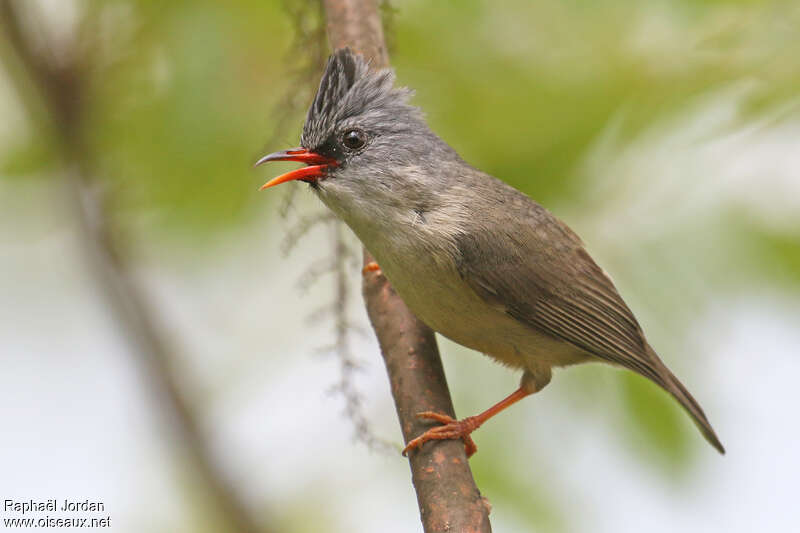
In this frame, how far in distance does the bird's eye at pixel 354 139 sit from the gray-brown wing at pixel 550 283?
1.87 ft

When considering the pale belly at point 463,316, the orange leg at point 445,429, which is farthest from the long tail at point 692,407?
the orange leg at point 445,429

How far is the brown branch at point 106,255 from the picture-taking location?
3.31 metres

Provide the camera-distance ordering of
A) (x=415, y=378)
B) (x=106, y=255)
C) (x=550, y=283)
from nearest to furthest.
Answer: (x=415, y=378) < (x=106, y=255) < (x=550, y=283)

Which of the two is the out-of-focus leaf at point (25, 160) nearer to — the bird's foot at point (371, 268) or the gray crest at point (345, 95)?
the gray crest at point (345, 95)

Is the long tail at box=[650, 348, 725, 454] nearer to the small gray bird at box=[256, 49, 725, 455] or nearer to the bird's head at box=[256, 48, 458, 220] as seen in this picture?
the small gray bird at box=[256, 49, 725, 455]

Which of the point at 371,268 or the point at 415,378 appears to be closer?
the point at 415,378

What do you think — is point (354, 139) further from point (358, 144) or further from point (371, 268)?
point (371, 268)

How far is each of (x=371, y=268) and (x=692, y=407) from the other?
1.52m

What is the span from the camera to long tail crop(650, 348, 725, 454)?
3791mm

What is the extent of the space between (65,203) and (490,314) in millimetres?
1886

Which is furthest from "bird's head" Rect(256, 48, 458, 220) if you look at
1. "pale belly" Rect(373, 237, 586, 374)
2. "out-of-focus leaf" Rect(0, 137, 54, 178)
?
"out-of-focus leaf" Rect(0, 137, 54, 178)

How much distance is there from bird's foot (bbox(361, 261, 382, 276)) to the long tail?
1.30 metres

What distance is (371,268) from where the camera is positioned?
13.0 feet

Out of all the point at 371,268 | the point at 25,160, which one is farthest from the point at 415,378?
the point at 25,160
